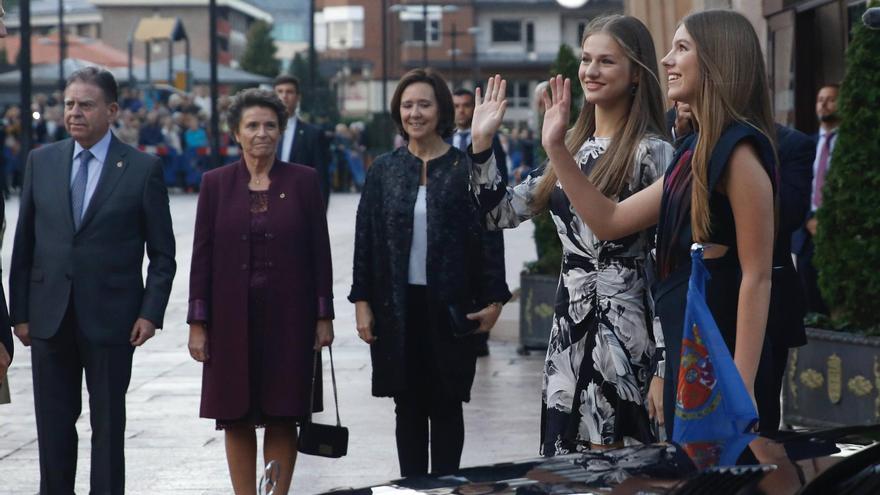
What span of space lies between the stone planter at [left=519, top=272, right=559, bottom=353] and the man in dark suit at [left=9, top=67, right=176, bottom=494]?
6.28m

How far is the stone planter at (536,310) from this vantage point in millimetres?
13164

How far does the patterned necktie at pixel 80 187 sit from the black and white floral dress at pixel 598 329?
2.23m

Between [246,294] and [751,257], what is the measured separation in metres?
3.12

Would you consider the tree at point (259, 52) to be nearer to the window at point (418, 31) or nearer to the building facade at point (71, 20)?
the window at point (418, 31)

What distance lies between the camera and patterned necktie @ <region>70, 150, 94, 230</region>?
698cm

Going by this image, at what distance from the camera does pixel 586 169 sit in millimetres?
5312

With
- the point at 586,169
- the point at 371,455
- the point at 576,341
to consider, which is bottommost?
the point at 371,455

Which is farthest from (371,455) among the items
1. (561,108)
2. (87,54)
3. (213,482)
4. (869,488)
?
(87,54)

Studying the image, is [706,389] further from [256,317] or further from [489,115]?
[256,317]

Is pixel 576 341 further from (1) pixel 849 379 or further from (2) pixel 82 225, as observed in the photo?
(1) pixel 849 379

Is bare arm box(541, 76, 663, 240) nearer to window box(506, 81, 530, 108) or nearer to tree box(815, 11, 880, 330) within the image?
tree box(815, 11, 880, 330)

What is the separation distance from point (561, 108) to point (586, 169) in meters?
0.50

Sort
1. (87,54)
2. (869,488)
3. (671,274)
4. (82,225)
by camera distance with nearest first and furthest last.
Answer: (869,488), (671,274), (82,225), (87,54)

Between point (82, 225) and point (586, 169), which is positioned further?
point (82, 225)
